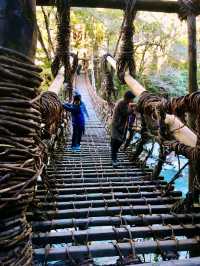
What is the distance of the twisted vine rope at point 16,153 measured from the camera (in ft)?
3.08

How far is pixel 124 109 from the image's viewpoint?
5.32m

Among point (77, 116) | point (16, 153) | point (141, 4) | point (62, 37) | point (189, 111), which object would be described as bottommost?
point (16, 153)

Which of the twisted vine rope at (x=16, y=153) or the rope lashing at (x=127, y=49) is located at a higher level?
the rope lashing at (x=127, y=49)

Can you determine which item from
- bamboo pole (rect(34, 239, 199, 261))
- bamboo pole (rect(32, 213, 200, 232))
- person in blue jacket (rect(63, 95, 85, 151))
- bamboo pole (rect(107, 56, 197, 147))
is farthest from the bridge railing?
person in blue jacket (rect(63, 95, 85, 151))

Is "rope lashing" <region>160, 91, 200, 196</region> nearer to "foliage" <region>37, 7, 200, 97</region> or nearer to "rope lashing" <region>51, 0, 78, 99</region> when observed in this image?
"rope lashing" <region>51, 0, 78, 99</region>

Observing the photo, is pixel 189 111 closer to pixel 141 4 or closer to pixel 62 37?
pixel 141 4

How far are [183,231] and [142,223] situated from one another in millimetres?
311

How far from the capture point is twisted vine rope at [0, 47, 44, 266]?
939mm

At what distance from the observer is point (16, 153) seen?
971 mm

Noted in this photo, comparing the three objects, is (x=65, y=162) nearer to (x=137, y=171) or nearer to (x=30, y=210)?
(x=137, y=171)

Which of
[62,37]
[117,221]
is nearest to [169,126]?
[117,221]

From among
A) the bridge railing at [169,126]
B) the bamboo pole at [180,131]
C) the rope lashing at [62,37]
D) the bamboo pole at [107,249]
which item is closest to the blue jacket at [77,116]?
the rope lashing at [62,37]

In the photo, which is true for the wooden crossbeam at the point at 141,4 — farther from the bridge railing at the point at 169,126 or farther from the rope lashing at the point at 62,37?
the bridge railing at the point at 169,126

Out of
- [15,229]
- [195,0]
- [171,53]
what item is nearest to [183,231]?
[15,229]
